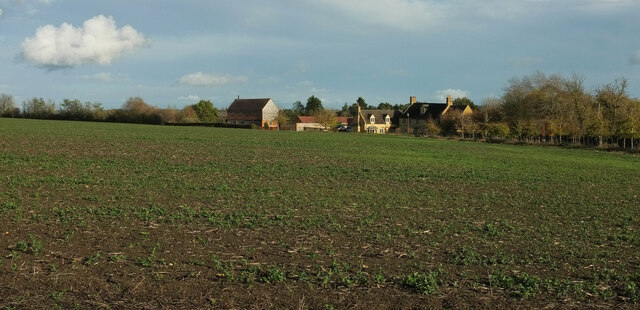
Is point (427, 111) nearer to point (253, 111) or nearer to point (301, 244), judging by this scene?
point (253, 111)

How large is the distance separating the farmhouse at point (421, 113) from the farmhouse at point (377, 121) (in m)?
6.28

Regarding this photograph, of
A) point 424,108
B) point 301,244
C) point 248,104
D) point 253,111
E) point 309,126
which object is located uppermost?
point 248,104

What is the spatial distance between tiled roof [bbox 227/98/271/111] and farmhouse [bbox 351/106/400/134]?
30.3 metres

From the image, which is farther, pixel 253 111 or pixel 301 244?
pixel 253 111

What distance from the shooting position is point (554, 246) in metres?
10.2

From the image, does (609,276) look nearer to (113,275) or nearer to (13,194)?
(113,275)

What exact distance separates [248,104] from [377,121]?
143ft

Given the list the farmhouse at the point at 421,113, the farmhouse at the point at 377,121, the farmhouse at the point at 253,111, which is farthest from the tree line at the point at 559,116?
the farmhouse at the point at 253,111

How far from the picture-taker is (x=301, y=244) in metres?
9.49

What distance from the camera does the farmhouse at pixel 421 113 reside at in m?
123

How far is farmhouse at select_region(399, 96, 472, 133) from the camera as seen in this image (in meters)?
123

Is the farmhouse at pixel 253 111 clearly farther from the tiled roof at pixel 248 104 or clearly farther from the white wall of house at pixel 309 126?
the white wall of house at pixel 309 126

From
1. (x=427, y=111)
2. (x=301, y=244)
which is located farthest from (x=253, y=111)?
(x=301, y=244)

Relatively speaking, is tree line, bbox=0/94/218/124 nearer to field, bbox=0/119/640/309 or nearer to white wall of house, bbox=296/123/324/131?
white wall of house, bbox=296/123/324/131
